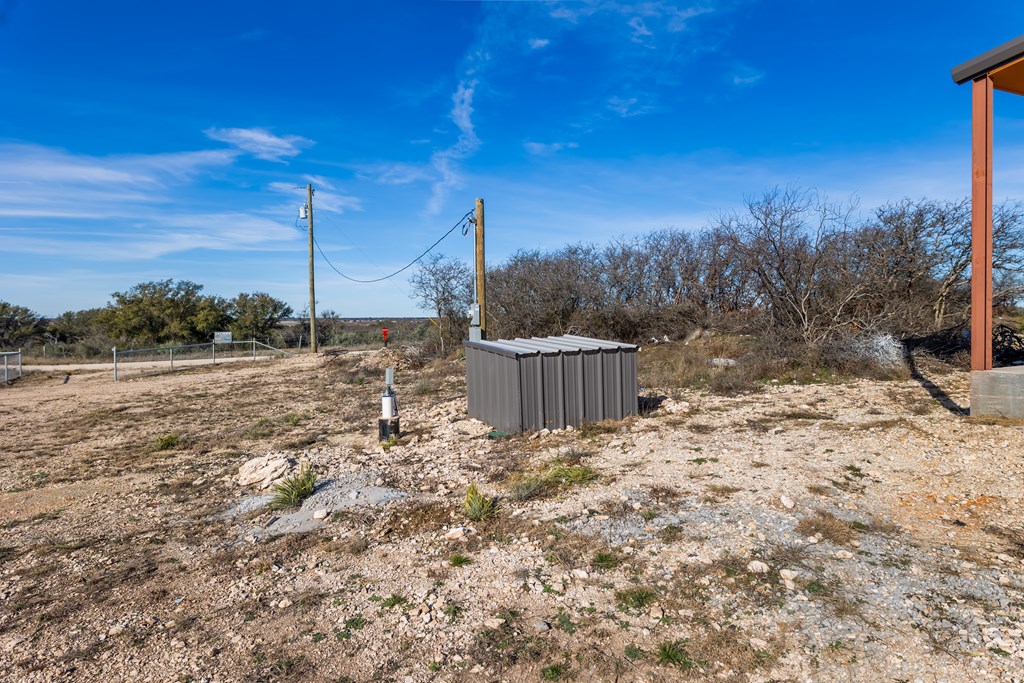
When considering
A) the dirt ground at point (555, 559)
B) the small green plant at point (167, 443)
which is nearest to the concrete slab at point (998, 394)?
the dirt ground at point (555, 559)

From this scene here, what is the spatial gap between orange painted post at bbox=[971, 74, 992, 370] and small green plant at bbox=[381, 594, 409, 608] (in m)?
8.06

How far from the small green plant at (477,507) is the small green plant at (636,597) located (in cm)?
172

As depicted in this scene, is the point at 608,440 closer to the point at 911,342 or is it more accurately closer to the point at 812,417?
the point at 812,417

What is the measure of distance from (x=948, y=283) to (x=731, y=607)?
46.3ft

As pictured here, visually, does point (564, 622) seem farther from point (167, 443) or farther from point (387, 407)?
point (167, 443)

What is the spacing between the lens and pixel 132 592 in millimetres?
4160

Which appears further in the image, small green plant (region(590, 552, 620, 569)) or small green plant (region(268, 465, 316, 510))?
small green plant (region(268, 465, 316, 510))

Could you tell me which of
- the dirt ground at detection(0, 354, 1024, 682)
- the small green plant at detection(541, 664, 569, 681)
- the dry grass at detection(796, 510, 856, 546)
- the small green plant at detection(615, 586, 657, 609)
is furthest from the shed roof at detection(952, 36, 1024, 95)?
the small green plant at detection(541, 664, 569, 681)

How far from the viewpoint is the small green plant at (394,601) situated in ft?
12.7

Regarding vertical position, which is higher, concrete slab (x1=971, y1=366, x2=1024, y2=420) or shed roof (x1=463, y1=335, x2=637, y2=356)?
shed roof (x1=463, y1=335, x2=637, y2=356)

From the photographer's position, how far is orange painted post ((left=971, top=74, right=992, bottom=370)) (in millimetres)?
7684

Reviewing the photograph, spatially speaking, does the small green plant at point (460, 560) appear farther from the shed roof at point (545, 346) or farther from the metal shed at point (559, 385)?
the shed roof at point (545, 346)

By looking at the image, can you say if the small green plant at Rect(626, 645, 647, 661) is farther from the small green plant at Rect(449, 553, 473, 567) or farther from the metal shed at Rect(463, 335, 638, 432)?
the metal shed at Rect(463, 335, 638, 432)

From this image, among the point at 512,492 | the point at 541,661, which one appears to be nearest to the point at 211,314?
the point at 512,492
